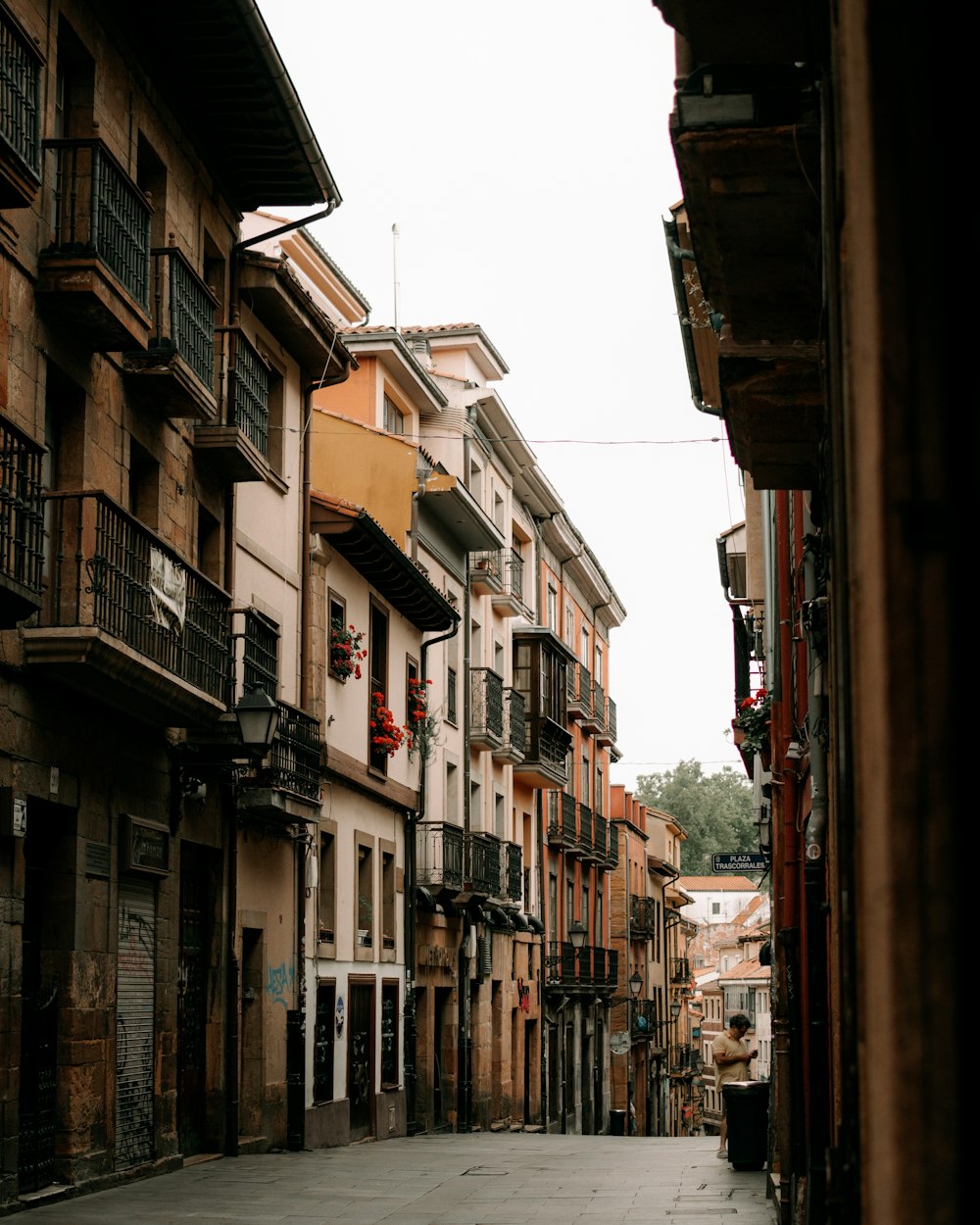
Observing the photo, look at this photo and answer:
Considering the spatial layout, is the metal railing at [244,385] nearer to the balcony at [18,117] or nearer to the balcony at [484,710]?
the balcony at [18,117]

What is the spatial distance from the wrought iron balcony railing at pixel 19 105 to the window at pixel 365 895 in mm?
14557

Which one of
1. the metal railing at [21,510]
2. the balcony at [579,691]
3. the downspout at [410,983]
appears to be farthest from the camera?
the balcony at [579,691]

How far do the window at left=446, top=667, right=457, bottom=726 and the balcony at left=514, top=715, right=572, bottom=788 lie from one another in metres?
4.94

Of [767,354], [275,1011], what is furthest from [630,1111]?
[767,354]

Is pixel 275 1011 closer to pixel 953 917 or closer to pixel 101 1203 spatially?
pixel 101 1203

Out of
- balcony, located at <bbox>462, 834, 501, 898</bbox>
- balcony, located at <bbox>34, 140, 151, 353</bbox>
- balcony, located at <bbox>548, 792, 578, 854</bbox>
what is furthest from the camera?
balcony, located at <bbox>548, 792, 578, 854</bbox>

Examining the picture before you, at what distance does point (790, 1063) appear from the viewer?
14.0 metres

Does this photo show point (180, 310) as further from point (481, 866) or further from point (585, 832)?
point (585, 832)

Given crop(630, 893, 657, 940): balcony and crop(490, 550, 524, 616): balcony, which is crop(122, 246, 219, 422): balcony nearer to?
crop(490, 550, 524, 616): balcony

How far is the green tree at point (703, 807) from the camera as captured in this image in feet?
419

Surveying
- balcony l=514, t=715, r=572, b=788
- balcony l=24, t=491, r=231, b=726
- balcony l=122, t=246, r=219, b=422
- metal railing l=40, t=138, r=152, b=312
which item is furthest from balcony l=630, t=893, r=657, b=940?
metal railing l=40, t=138, r=152, b=312

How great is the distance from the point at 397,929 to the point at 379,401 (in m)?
9.09

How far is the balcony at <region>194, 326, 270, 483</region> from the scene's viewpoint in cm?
1806

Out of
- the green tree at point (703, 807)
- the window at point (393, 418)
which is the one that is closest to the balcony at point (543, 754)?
the window at point (393, 418)
